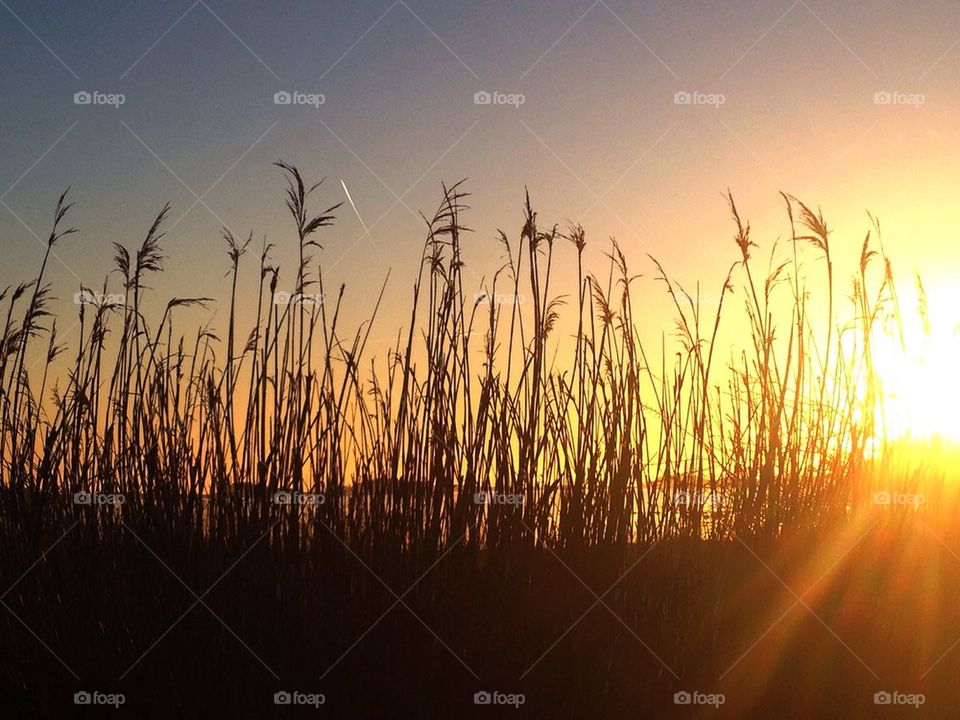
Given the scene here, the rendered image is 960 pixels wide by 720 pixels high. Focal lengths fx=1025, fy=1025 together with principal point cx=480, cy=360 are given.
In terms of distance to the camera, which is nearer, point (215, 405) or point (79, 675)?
point (79, 675)

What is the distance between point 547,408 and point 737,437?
2.81 feet

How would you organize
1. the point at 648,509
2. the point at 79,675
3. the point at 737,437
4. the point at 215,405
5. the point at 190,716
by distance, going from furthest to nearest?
the point at 737,437 → the point at 648,509 → the point at 215,405 → the point at 79,675 → the point at 190,716

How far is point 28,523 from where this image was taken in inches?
120

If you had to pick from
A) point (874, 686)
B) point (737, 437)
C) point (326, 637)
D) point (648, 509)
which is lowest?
point (874, 686)

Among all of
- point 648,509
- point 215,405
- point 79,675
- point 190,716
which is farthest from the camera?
point 648,509

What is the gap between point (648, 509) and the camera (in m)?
3.14

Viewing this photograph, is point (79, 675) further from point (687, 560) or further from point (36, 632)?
point (687, 560)

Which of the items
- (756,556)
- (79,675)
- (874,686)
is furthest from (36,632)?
(874,686)

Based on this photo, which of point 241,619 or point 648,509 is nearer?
point 241,619

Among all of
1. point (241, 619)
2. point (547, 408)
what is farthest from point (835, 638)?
point (241, 619)

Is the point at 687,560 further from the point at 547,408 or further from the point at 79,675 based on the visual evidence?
the point at 79,675

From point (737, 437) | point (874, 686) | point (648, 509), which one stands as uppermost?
point (737, 437)

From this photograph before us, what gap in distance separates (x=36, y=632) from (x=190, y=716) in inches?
25.0

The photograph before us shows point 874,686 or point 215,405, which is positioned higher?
point 215,405
